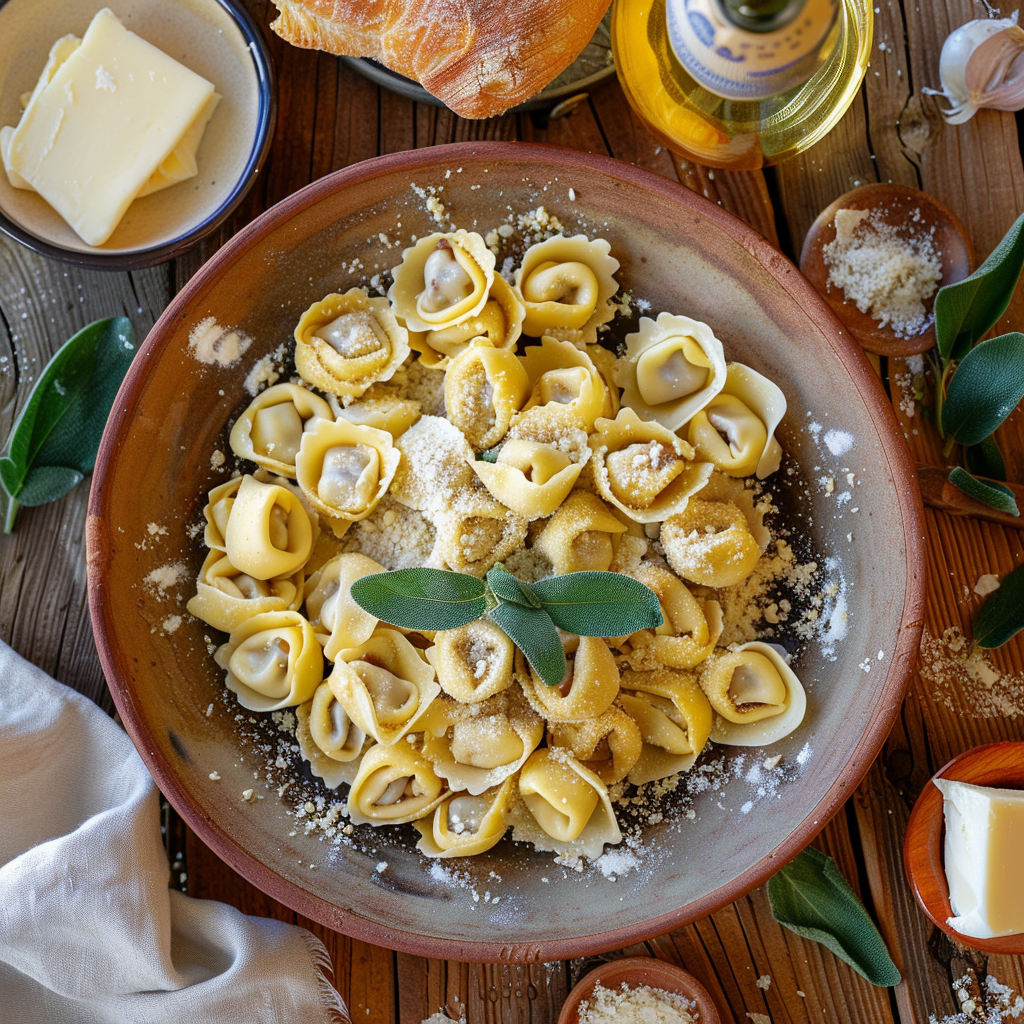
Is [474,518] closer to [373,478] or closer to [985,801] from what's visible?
[373,478]

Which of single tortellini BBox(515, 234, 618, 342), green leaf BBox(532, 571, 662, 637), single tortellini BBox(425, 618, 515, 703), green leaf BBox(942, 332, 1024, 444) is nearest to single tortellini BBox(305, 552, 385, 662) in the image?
single tortellini BBox(425, 618, 515, 703)

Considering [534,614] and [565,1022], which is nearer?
[534,614]

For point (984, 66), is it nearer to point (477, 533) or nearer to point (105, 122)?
point (477, 533)

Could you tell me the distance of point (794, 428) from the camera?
75.5 inches

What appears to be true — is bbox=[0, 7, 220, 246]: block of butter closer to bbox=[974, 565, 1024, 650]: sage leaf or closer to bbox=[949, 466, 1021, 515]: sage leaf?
bbox=[949, 466, 1021, 515]: sage leaf

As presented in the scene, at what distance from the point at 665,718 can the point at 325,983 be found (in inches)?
38.1

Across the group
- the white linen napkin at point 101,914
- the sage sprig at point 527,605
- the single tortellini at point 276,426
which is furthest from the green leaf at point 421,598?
the white linen napkin at point 101,914

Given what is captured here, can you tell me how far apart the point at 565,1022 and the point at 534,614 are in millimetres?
980

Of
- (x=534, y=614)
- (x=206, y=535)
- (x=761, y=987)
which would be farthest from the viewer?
(x=761, y=987)

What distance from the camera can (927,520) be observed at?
6.94ft

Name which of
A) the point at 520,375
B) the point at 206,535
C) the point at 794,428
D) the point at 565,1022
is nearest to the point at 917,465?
the point at 794,428

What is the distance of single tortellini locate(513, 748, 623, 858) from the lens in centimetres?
180

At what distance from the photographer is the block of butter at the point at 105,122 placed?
1999 mm

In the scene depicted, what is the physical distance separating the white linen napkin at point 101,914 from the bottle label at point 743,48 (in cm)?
185
